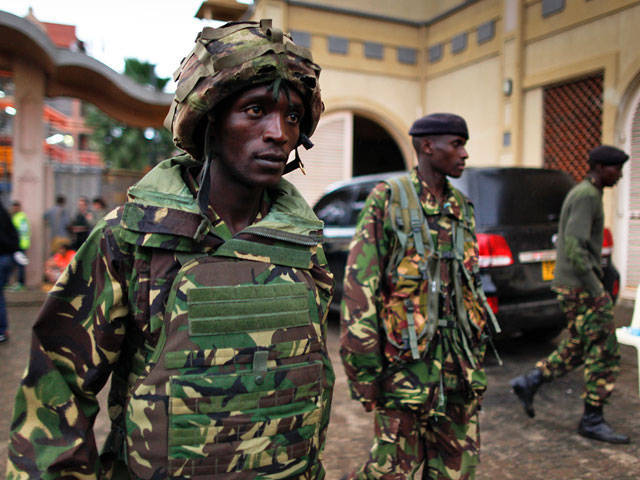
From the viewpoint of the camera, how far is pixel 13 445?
1.13m

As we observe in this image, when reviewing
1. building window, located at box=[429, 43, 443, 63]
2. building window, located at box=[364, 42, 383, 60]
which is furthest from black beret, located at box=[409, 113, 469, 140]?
building window, located at box=[429, 43, 443, 63]

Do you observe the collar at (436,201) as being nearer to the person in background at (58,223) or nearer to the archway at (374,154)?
the person in background at (58,223)

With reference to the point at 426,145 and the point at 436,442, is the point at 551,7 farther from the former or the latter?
the point at 436,442

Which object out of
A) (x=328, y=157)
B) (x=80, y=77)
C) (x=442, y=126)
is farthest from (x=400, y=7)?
(x=442, y=126)

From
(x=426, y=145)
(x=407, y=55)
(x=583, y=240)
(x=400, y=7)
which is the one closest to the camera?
(x=426, y=145)

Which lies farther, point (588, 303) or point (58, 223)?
point (58, 223)

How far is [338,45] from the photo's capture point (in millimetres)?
10562

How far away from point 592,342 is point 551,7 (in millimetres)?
6764

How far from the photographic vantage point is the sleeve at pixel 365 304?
2.24 meters

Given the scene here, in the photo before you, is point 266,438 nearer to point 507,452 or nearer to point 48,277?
point 507,452

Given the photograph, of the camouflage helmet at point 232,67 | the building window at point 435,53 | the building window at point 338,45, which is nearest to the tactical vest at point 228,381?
the camouflage helmet at point 232,67

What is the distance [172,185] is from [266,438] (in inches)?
24.6

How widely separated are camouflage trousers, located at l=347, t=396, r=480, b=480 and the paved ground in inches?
29.9

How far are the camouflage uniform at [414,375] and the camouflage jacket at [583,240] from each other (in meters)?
1.44
